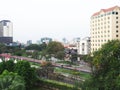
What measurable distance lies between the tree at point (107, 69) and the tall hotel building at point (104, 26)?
20.1 m

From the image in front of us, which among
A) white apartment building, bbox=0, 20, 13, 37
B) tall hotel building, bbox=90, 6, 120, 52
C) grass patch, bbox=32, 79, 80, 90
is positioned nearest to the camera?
grass patch, bbox=32, 79, 80, 90

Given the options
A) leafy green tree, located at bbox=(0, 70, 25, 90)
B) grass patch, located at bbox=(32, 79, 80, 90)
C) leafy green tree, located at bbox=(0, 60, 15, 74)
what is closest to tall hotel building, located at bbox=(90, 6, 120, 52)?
leafy green tree, located at bbox=(0, 60, 15, 74)

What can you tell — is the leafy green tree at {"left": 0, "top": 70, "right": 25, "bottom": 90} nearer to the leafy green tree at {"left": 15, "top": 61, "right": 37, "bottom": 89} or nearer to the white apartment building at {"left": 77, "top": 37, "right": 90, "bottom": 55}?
the leafy green tree at {"left": 15, "top": 61, "right": 37, "bottom": 89}

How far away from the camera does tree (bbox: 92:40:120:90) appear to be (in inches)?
493

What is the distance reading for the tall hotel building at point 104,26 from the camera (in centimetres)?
3428

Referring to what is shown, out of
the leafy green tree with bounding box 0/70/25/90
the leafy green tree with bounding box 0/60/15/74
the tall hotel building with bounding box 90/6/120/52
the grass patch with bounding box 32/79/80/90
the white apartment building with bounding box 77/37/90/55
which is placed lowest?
the grass patch with bounding box 32/79/80/90

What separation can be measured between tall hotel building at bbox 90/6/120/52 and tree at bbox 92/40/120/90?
65.9 feet

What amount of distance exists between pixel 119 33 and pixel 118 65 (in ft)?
69.9

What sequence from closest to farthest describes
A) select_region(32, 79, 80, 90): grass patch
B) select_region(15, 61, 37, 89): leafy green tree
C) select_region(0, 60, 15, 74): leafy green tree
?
select_region(32, 79, 80, 90): grass patch < select_region(15, 61, 37, 89): leafy green tree < select_region(0, 60, 15, 74): leafy green tree

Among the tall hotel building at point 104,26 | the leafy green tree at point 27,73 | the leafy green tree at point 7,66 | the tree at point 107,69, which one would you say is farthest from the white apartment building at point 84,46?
the tree at point 107,69

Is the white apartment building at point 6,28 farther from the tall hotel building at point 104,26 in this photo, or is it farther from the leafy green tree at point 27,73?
the leafy green tree at point 27,73

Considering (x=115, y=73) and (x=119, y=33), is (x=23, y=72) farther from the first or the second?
(x=119, y=33)

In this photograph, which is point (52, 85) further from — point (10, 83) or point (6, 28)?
point (6, 28)

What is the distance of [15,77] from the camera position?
15.2m
